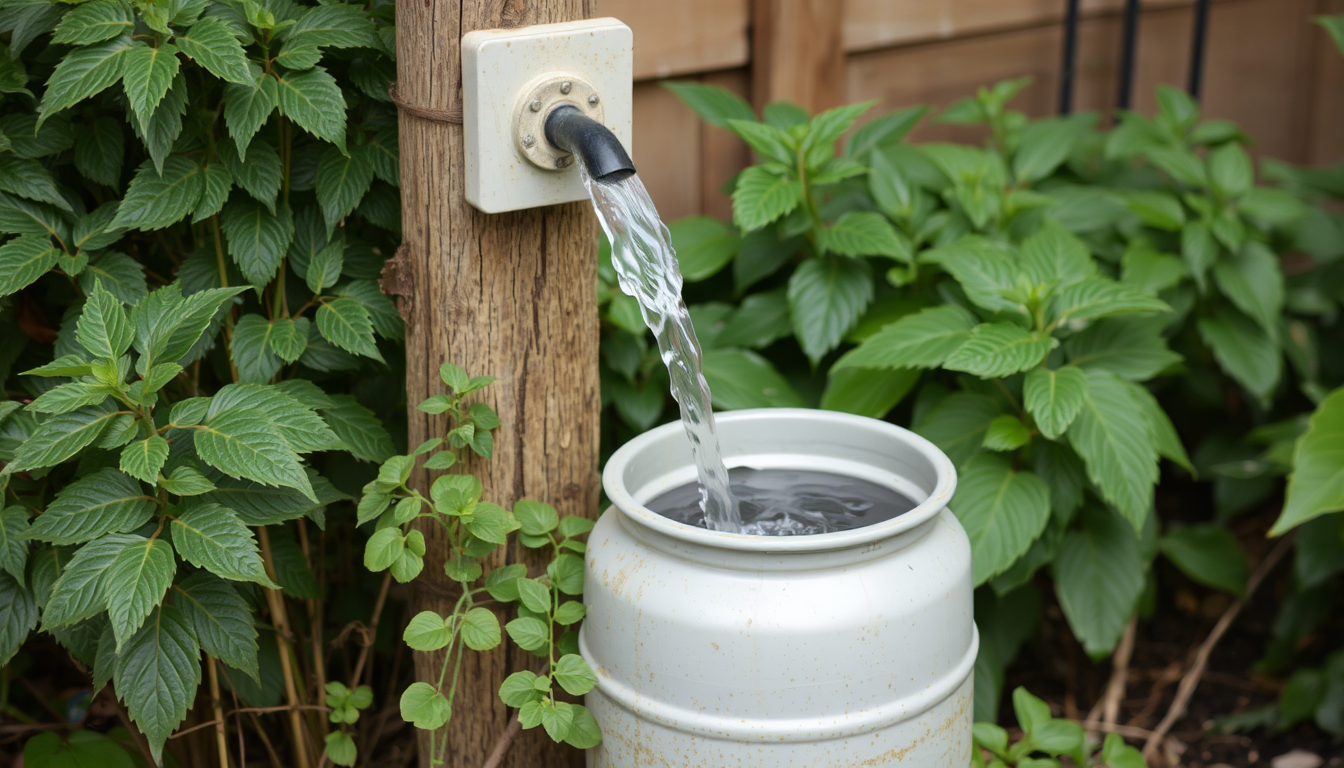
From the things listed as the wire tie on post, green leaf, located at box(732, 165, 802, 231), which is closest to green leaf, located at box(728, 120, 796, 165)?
green leaf, located at box(732, 165, 802, 231)

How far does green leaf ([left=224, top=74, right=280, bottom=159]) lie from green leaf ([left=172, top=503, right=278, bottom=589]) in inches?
17.9

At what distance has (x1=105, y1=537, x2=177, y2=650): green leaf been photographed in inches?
51.9

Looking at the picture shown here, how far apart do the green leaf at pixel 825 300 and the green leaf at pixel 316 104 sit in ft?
2.96

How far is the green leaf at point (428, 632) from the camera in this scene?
1467 mm

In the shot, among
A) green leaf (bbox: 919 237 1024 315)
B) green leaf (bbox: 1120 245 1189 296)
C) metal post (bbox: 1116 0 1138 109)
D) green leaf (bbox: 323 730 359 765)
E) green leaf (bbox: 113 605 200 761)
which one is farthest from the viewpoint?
metal post (bbox: 1116 0 1138 109)

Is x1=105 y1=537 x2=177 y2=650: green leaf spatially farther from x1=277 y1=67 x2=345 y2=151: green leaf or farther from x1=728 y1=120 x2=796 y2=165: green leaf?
x1=728 y1=120 x2=796 y2=165: green leaf

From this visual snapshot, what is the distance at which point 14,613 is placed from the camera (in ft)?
4.88

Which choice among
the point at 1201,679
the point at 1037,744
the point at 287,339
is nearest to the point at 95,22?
the point at 287,339

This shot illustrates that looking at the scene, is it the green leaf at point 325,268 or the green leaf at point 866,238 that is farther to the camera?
the green leaf at point 866,238

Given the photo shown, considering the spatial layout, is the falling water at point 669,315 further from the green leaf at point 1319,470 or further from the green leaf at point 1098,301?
the green leaf at point 1319,470

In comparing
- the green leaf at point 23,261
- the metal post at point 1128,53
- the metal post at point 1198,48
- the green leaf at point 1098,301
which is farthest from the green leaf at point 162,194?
the metal post at point 1198,48

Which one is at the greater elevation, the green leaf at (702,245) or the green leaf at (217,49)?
the green leaf at (217,49)

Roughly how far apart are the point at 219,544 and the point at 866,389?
3.64ft

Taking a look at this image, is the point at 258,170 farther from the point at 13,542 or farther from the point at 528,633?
the point at 528,633
